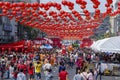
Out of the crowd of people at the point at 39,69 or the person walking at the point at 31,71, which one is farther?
the person walking at the point at 31,71

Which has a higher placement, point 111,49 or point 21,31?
point 111,49

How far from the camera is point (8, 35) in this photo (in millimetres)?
66875

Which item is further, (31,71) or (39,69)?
(39,69)

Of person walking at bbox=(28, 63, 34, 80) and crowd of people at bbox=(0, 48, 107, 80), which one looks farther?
person walking at bbox=(28, 63, 34, 80)

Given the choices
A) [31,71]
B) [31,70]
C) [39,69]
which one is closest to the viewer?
[31,71]

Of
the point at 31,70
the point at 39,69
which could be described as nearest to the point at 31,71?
the point at 31,70

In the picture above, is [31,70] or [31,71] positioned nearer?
[31,71]

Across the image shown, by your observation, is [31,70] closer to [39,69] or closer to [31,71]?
[31,71]

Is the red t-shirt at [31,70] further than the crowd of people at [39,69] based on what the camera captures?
Yes

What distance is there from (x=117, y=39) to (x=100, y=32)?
97.6m

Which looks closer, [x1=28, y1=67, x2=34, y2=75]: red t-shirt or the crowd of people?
the crowd of people

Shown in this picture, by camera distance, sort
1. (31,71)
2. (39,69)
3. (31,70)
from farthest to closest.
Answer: (39,69)
(31,70)
(31,71)

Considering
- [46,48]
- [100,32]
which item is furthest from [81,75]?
[100,32]

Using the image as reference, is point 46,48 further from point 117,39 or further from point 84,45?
point 117,39
